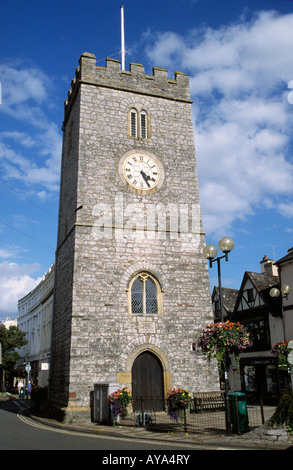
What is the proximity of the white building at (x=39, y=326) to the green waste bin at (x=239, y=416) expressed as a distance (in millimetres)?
26675

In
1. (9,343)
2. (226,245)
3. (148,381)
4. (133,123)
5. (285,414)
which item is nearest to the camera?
(285,414)

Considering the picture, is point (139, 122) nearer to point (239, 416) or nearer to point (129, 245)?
point (129, 245)

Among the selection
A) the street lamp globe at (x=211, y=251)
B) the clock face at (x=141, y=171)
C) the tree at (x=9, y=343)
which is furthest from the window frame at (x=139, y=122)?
the tree at (x=9, y=343)

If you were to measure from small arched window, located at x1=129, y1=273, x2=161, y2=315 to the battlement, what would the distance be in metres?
8.84

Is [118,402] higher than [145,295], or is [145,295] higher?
[145,295]

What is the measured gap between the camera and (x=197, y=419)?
1346cm

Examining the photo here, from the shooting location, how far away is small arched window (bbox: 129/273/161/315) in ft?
52.4

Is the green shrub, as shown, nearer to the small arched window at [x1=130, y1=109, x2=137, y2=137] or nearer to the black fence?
the black fence

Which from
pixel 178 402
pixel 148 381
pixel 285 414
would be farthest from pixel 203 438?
pixel 148 381

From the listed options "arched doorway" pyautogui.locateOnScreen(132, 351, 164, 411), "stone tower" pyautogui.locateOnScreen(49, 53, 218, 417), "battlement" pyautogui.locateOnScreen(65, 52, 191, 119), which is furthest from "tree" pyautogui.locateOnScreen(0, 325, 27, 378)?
"battlement" pyautogui.locateOnScreen(65, 52, 191, 119)

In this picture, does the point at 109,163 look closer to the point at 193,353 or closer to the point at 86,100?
the point at 86,100

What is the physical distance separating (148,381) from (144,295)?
129 inches

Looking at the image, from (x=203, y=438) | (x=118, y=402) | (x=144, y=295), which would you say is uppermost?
(x=144, y=295)
